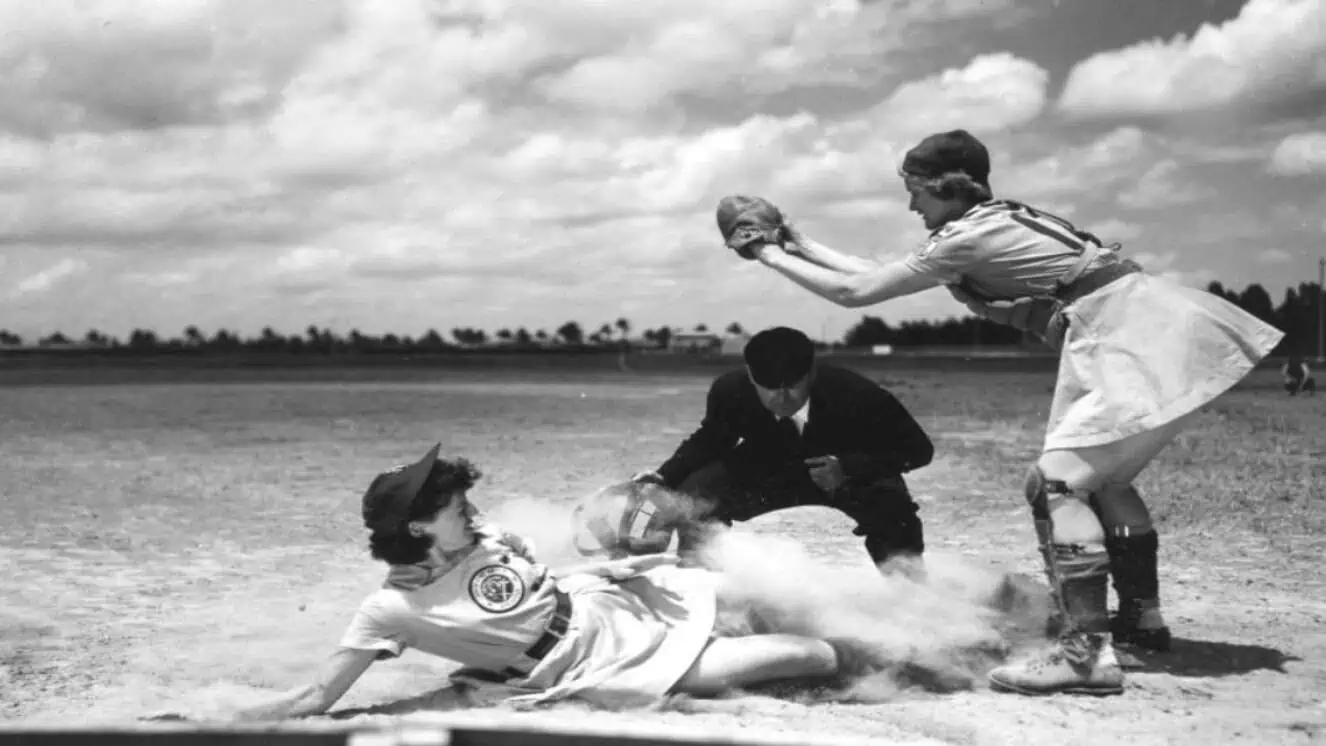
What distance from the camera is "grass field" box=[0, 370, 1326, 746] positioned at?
4.10 metres

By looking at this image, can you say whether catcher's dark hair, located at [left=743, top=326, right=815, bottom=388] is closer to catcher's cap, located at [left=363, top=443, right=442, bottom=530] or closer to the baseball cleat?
the baseball cleat

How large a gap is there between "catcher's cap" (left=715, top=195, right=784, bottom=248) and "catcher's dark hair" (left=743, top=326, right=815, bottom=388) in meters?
0.77

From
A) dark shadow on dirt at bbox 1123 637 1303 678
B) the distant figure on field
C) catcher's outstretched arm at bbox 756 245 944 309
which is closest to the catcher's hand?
catcher's outstretched arm at bbox 756 245 944 309

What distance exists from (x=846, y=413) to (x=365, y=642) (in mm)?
2271

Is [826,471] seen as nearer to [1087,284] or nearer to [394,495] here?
[1087,284]

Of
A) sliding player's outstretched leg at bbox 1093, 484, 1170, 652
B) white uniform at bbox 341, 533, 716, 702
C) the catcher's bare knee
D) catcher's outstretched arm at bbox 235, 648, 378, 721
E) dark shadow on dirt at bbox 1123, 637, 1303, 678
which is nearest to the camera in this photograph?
catcher's outstretched arm at bbox 235, 648, 378, 721

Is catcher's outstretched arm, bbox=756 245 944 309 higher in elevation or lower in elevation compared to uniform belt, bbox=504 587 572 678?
higher

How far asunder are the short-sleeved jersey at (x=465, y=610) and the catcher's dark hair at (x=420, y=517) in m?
0.05

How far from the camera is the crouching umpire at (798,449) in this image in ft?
17.2

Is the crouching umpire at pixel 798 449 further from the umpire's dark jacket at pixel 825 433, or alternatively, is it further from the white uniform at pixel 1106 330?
the white uniform at pixel 1106 330

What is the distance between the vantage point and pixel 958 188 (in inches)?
177

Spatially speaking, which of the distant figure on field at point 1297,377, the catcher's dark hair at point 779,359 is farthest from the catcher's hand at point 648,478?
the distant figure on field at point 1297,377

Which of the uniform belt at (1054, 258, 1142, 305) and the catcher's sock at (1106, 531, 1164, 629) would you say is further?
the catcher's sock at (1106, 531, 1164, 629)

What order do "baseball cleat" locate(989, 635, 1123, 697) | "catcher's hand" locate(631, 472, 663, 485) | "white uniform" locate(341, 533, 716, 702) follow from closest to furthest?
1. "white uniform" locate(341, 533, 716, 702)
2. "baseball cleat" locate(989, 635, 1123, 697)
3. "catcher's hand" locate(631, 472, 663, 485)
